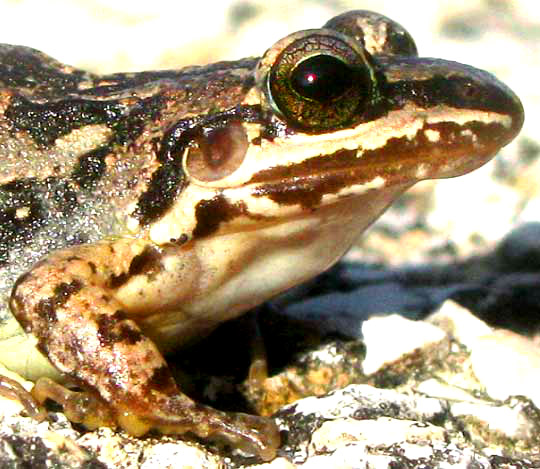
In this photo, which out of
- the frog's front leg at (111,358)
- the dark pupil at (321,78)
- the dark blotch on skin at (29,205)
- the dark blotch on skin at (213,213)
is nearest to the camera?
the frog's front leg at (111,358)

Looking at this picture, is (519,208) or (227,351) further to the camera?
(519,208)

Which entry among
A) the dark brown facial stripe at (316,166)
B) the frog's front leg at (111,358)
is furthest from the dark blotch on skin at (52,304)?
the dark brown facial stripe at (316,166)

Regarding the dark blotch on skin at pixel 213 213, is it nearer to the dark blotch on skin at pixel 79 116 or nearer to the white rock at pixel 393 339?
the dark blotch on skin at pixel 79 116

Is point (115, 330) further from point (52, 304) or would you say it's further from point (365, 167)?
point (365, 167)

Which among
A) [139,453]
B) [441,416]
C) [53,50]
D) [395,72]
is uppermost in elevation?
[53,50]

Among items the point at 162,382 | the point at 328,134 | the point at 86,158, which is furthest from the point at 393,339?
the point at 86,158

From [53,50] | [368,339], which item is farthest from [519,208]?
[53,50]

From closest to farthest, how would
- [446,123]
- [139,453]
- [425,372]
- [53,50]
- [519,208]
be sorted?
1. [139,453]
2. [446,123]
3. [425,372]
4. [519,208]
5. [53,50]

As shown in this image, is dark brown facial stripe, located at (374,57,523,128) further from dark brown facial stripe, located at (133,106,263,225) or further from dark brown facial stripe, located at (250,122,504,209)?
dark brown facial stripe, located at (133,106,263,225)

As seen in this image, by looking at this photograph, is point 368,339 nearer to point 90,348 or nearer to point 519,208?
point 90,348

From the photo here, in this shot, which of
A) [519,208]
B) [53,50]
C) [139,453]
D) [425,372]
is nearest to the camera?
[139,453]
